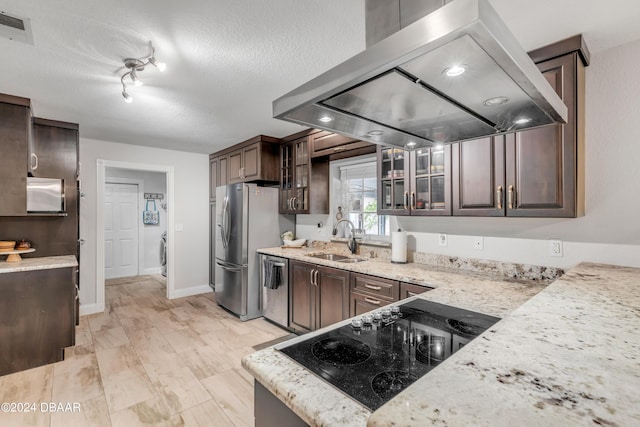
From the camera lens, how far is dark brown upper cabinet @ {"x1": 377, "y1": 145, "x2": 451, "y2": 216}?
7.71 feet

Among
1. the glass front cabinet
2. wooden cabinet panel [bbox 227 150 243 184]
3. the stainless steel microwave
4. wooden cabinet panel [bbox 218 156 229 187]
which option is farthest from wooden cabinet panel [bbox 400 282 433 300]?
the stainless steel microwave

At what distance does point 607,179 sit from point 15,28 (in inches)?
144

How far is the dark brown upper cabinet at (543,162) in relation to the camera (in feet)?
5.76

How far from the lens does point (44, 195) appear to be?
10.2ft

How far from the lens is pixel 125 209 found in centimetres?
624

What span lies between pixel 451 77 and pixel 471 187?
1481mm

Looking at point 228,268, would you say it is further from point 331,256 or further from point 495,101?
point 495,101

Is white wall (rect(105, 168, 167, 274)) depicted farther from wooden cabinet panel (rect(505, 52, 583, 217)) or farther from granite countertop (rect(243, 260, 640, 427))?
wooden cabinet panel (rect(505, 52, 583, 217))

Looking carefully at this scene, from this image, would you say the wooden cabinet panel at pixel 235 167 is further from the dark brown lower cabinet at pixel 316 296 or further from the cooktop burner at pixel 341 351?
the cooktop burner at pixel 341 351

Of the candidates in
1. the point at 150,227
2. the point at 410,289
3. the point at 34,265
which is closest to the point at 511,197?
the point at 410,289

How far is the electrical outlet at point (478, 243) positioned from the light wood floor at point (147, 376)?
2120 millimetres

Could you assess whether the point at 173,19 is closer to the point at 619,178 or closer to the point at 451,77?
the point at 451,77

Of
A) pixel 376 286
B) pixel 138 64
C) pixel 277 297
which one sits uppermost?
pixel 138 64

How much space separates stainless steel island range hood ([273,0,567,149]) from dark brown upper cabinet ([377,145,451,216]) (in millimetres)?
887
